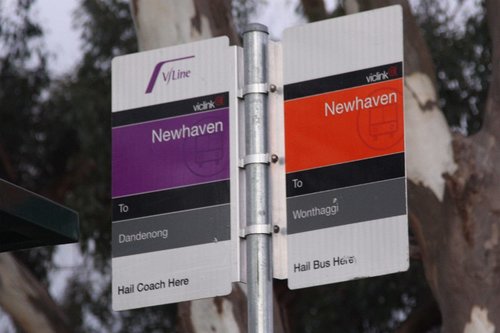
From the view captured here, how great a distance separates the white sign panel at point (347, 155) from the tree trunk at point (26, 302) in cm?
834

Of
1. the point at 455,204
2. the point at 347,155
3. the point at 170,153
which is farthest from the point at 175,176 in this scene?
the point at 455,204

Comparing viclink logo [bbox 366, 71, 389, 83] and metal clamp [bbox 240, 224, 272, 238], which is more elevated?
viclink logo [bbox 366, 71, 389, 83]

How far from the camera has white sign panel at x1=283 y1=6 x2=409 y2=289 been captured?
13.0 feet

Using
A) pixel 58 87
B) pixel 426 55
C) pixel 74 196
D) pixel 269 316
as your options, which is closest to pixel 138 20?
pixel 426 55

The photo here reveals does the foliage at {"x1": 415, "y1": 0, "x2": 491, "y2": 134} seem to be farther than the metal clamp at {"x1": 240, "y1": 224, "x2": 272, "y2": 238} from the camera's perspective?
Yes

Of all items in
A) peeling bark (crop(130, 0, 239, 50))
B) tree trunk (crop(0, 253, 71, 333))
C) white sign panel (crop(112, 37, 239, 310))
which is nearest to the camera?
white sign panel (crop(112, 37, 239, 310))

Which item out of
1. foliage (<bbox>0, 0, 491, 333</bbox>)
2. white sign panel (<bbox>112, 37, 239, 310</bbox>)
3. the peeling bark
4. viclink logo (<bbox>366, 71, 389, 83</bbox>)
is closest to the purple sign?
white sign panel (<bbox>112, 37, 239, 310</bbox>)

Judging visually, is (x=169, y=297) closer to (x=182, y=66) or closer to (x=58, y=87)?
(x=182, y=66)

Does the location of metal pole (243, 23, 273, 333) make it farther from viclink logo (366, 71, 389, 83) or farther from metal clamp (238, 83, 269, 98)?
viclink logo (366, 71, 389, 83)

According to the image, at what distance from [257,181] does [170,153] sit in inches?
15.3

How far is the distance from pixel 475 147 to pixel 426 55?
97 centimetres

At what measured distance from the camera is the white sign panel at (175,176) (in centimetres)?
407

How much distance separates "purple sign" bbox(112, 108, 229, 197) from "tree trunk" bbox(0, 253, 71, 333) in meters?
7.93

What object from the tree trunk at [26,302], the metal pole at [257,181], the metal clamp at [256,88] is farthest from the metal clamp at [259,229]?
the tree trunk at [26,302]
